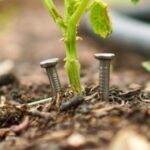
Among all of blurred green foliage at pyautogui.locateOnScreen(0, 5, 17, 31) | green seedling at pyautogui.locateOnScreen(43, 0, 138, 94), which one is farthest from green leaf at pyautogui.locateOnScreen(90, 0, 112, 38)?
blurred green foliage at pyautogui.locateOnScreen(0, 5, 17, 31)

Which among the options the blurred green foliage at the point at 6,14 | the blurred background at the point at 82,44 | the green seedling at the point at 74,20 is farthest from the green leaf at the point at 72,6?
the blurred green foliage at the point at 6,14

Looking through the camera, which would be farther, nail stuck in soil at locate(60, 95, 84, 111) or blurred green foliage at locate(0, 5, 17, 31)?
blurred green foliage at locate(0, 5, 17, 31)

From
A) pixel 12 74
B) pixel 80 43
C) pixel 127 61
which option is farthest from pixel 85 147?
pixel 80 43

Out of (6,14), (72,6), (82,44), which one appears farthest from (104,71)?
(6,14)

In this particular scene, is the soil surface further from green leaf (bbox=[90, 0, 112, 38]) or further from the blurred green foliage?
the blurred green foliage

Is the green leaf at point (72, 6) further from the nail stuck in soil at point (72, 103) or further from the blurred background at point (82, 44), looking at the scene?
the blurred background at point (82, 44)

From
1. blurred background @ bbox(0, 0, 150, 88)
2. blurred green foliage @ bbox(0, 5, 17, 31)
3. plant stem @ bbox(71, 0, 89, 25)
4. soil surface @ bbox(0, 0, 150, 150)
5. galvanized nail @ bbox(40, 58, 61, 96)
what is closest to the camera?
soil surface @ bbox(0, 0, 150, 150)

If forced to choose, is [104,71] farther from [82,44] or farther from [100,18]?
[82,44]
